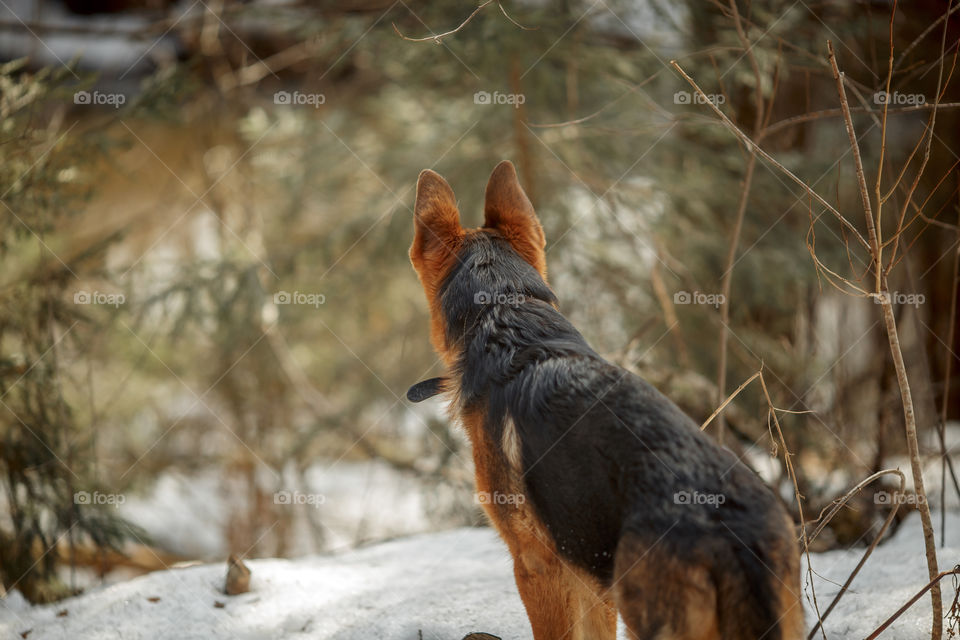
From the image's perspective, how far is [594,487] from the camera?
252cm

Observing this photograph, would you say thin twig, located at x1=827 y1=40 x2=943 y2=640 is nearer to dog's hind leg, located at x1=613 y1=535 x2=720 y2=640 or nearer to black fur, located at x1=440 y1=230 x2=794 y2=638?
black fur, located at x1=440 y1=230 x2=794 y2=638

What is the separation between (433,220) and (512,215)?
458 millimetres

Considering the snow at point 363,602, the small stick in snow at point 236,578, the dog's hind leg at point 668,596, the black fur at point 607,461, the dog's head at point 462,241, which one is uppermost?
the dog's head at point 462,241

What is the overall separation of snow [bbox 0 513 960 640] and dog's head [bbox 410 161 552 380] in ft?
4.16

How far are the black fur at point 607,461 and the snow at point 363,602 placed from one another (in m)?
0.99

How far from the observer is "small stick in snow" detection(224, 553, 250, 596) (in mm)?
3979

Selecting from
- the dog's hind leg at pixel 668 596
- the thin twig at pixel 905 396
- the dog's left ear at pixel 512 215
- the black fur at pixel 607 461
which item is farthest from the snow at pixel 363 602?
the dog's left ear at pixel 512 215

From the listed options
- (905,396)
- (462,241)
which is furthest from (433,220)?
(905,396)

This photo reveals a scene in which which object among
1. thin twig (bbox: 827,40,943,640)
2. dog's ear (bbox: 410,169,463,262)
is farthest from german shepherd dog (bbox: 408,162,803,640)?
thin twig (bbox: 827,40,943,640)

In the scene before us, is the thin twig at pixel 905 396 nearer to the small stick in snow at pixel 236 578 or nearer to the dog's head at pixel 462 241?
the dog's head at pixel 462 241

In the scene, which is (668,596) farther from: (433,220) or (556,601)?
(433,220)

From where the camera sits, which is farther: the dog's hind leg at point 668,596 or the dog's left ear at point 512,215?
the dog's left ear at point 512,215

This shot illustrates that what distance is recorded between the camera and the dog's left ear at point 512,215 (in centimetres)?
375

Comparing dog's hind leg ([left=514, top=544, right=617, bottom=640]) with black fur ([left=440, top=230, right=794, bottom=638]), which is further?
dog's hind leg ([left=514, top=544, right=617, bottom=640])
